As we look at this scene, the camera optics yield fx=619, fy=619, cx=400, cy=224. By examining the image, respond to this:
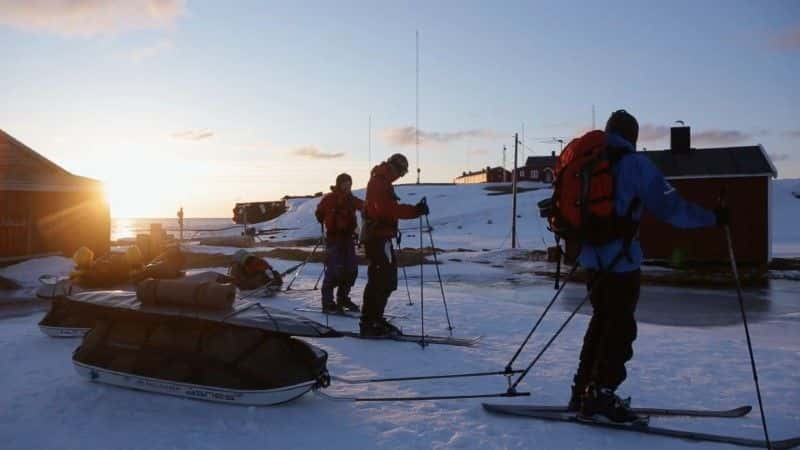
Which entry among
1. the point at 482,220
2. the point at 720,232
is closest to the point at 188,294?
the point at 720,232

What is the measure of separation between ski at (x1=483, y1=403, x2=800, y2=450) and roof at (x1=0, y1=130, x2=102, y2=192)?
58.1ft

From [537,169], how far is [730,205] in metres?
55.3

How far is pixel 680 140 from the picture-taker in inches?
951

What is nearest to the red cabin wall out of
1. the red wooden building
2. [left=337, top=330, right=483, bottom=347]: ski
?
the red wooden building

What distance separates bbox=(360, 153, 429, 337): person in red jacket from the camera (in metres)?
7.68

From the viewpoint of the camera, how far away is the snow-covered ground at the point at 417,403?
4.34 m

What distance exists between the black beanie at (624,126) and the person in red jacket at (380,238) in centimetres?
338

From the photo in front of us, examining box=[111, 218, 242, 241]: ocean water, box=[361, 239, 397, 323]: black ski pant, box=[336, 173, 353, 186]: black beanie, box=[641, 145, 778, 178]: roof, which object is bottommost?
box=[111, 218, 242, 241]: ocean water

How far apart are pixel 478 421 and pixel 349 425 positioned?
97cm

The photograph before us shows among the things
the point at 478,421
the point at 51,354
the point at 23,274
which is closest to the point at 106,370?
the point at 51,354

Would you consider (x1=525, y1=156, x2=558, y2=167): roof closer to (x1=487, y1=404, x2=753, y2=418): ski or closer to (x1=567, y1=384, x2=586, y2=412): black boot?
(x1=487, y1=404, x2=753, y2=418): ski

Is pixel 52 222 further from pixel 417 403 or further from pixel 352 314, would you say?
pixel 417 403

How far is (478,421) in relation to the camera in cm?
469

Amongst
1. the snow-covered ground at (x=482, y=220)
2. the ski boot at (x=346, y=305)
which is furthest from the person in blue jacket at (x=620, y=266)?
the snow-covered ground at (x=482, y=220)
